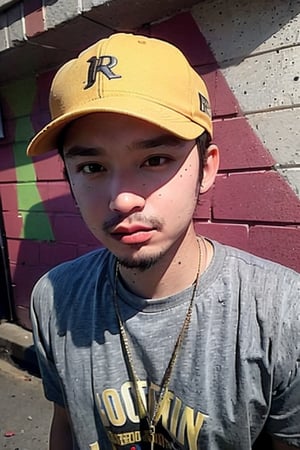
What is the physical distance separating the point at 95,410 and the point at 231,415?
0.38 meters

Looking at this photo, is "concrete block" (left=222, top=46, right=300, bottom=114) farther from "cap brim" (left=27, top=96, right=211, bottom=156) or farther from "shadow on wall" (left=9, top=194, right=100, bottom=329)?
"shadow on wall" (left=9, top=194, right=100, bottom=329)

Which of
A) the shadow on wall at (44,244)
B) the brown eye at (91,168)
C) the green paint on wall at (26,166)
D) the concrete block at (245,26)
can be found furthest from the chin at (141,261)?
the green paint on wall at (26,166)

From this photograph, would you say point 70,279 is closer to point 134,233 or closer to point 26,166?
point 134,233

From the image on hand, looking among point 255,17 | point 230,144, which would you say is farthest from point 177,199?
point 255,17

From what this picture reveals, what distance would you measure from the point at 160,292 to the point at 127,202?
0.30 metres

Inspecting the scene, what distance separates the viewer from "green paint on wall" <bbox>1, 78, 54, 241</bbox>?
10.2 feet

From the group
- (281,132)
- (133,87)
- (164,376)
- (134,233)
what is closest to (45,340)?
(164,376)

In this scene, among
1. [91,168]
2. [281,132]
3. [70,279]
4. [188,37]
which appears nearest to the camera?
[91,168]

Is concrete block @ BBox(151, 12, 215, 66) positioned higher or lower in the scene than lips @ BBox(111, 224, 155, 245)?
higher

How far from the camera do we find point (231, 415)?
103 centimetres

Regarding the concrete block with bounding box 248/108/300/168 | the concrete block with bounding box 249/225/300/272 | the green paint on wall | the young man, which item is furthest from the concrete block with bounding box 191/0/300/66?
the green paint on wall

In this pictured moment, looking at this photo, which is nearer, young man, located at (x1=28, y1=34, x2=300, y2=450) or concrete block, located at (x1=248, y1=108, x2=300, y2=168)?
young man, located at (x1=28, y1=34, x2=300, y2=450)

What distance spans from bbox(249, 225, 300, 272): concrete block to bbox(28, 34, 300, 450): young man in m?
0.79

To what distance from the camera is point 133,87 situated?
990mm
